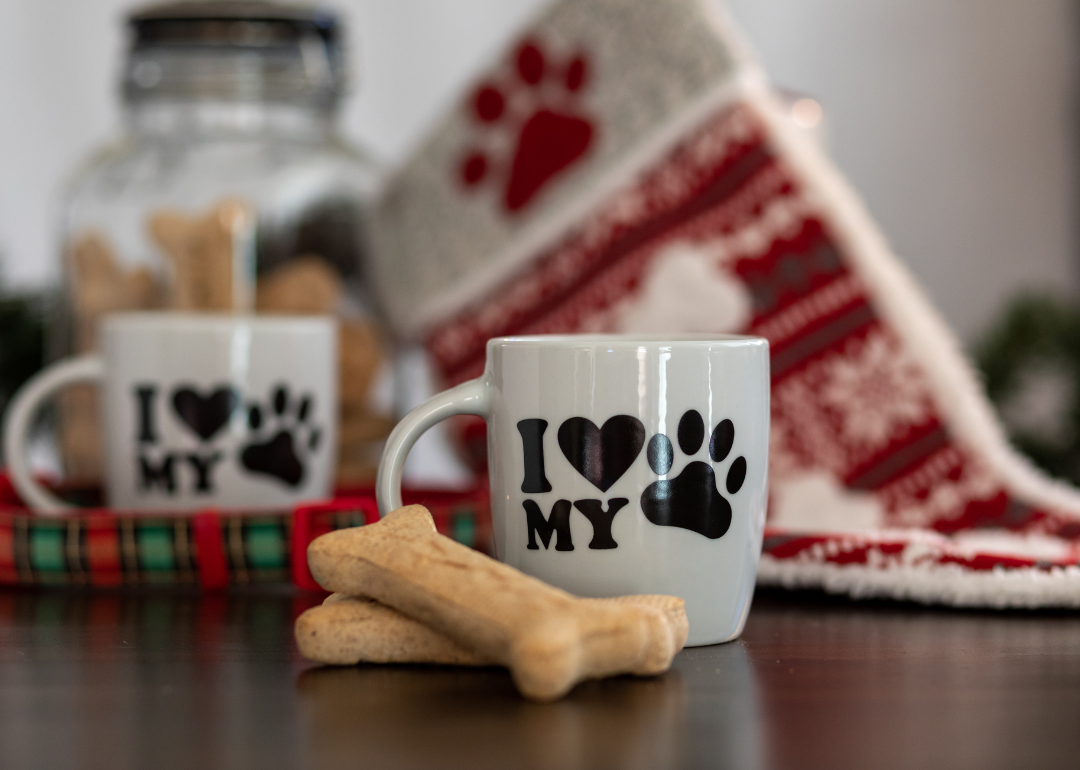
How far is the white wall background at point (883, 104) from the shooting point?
4.23 feet

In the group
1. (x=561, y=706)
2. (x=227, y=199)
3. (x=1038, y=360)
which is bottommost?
(x=561, y=706)

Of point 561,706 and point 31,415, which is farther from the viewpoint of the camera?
point 31,415

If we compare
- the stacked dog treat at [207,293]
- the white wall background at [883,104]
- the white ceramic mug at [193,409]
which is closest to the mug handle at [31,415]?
the white ceramic mug at [193,409]

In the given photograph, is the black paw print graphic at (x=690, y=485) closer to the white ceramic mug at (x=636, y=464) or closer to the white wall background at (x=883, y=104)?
the white ceramic mug at (x=636, y=464)

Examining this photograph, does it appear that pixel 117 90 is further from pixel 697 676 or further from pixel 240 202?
pixel 697 676

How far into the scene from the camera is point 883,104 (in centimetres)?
138

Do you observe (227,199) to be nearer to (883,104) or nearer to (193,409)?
(193,409)

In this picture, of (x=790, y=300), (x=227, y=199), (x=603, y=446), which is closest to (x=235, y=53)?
(x=227, y=199)

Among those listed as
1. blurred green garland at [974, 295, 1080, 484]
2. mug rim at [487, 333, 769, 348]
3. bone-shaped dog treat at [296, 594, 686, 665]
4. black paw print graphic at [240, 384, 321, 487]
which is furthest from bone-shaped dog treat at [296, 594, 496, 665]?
blurred green garland at [974, 295, 1080, 484]

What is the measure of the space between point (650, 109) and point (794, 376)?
0.70 ft

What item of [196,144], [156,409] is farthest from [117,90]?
[156,409]

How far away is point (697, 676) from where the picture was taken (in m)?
0.36

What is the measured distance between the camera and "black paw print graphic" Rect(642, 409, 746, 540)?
0.38 metres

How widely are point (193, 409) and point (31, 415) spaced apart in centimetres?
10
